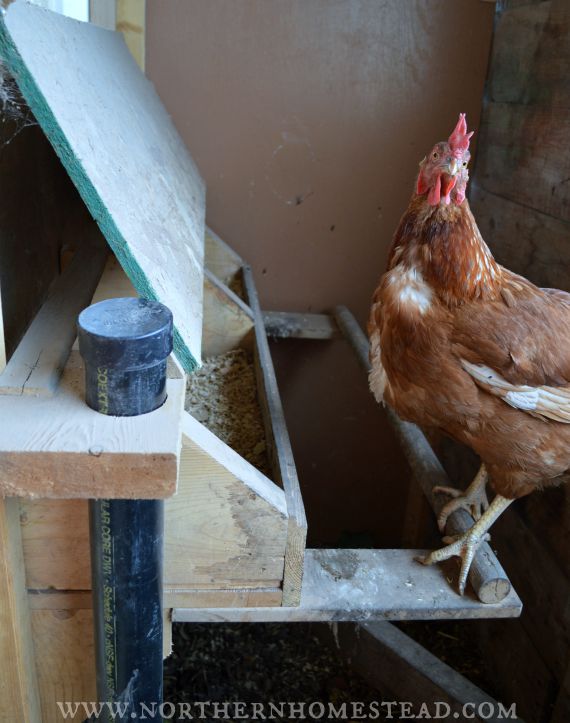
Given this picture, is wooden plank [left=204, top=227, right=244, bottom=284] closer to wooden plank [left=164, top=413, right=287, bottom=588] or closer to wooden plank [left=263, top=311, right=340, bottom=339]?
wooden plank [left=263, top=311, right=340, bottom=339]

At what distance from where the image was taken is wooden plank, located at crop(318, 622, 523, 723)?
1571 mm

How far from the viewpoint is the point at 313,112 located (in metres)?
2.11

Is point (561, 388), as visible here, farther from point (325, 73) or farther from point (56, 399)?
point (325, 73)

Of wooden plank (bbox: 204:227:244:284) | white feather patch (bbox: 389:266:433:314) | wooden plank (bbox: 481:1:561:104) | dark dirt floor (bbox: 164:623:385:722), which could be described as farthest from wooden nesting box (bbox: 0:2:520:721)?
wooden plank (bbox: 481:1:561:104)

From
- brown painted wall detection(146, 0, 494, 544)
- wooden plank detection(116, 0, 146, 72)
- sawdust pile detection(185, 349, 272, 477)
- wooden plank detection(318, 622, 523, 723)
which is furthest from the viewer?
brown painted wall detection(146, 0, 494, 544)

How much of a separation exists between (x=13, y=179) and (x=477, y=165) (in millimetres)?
1541

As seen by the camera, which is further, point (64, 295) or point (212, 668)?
point (212, 668)

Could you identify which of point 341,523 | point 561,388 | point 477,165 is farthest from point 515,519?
point 477,165

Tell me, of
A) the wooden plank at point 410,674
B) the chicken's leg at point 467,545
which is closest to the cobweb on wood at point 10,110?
the chicken's leg at point 467,545

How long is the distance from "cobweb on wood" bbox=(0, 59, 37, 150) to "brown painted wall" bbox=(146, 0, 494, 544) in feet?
3.01

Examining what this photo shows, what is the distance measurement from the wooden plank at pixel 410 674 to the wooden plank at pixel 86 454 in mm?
1256

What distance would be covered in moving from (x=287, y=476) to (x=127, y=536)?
13.5 inches

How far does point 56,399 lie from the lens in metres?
0.78

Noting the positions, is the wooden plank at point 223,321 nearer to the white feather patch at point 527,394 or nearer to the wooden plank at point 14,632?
the white feather patch at point 527,394
